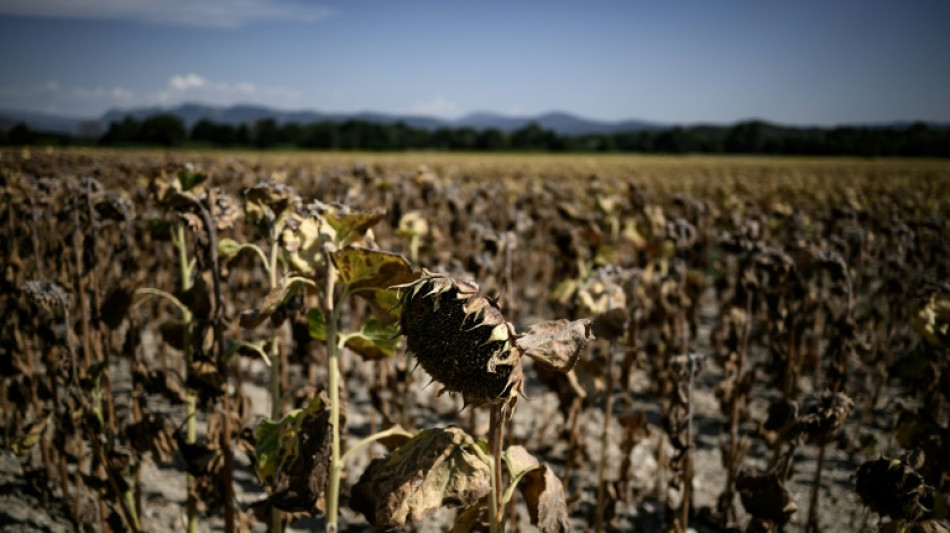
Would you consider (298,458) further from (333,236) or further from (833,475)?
(833,475)

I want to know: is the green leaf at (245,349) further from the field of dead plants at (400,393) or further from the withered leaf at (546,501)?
the withered leaf at (546,501)

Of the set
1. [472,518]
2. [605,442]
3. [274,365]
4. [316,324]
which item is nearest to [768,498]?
[605,442]

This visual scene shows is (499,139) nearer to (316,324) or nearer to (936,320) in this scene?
(936,320)

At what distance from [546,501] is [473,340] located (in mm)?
616

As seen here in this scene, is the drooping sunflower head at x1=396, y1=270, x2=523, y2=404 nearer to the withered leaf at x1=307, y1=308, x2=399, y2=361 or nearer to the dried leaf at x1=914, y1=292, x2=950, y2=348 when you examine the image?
the withered leaf at x1=307, y1=308, x2=399, y2=361

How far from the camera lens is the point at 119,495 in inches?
105

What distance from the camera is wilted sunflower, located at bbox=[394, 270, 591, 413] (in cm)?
121

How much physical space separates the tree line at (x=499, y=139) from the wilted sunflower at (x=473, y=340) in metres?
69.8

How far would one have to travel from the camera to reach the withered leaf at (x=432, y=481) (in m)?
1.40

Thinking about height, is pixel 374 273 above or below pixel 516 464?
above

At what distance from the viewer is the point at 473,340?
123cm

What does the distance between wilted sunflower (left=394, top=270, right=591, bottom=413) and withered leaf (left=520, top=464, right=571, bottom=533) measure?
1.27 feet

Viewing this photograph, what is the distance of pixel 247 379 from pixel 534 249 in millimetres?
6961

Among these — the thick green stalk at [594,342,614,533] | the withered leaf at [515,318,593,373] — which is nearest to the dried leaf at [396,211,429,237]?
the thick green stalk at [594,342,614,533]
